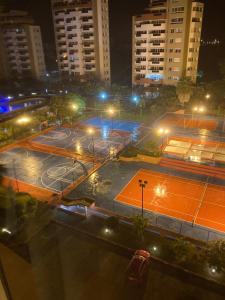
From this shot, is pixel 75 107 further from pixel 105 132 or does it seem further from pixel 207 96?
pixel 207 96

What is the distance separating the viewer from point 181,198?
68.6 ft

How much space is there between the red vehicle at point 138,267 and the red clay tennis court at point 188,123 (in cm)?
2811

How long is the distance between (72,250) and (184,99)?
3691 cm

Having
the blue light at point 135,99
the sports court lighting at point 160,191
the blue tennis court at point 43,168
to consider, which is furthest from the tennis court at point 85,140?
the blue light at point 135,99

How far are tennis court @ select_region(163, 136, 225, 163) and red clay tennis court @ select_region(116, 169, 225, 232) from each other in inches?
199

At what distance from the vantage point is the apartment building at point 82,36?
183ft

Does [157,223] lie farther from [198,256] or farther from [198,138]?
[198,138]

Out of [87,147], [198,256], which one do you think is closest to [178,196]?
[198,256]

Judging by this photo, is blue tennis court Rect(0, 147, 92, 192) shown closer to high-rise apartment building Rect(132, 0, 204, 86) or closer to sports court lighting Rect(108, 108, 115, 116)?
sports court lighting Rect(108, 108, 115, 116)

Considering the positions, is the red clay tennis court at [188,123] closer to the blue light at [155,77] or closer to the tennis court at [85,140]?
the tennis court at [85,140]

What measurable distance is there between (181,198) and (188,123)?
806 inches

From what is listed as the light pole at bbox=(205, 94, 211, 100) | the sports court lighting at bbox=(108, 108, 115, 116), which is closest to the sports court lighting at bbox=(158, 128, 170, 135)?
the sports court lighting at bbox=(108, 108, 115, 116)

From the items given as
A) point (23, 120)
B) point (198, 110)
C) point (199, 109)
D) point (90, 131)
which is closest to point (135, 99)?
point (198, 110)

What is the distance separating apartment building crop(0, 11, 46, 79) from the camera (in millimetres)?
63594
